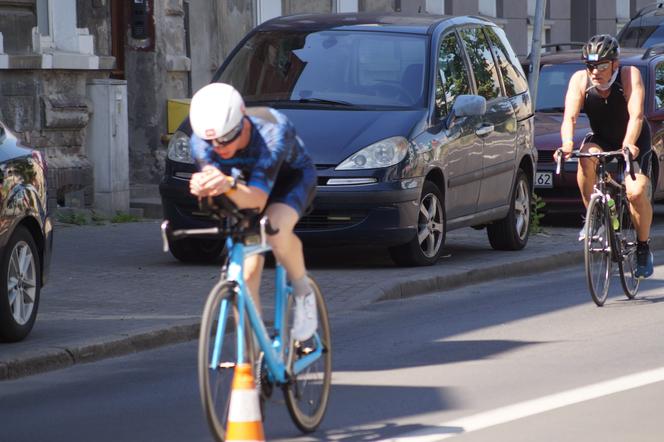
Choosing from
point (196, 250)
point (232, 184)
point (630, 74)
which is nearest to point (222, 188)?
point (232, 184)

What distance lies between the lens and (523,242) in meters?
15.0

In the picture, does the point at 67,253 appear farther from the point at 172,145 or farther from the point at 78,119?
the point at 78,119

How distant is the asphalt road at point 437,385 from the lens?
7141mm

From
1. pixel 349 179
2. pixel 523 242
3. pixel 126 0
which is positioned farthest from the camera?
pixel 126 0

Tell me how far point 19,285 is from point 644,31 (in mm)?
19670

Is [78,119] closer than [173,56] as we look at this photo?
Yes

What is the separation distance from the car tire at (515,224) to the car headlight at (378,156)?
7.86 feet

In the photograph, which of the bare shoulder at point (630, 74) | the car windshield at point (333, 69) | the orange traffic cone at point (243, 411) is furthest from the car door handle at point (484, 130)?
the orange traffic cone at point (243, 411)

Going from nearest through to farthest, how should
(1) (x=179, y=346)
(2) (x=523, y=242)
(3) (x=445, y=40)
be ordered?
(1) (x=179, y=346)
(3) (x=445, y=40)
(2) (x=523, y=242)

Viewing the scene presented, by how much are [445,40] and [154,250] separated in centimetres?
298

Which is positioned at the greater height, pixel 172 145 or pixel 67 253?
pixel 172 145

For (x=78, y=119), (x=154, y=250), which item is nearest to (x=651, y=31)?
(x=78, y=119)

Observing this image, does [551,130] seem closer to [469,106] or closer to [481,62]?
[481,62]

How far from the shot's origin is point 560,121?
1811 cm
